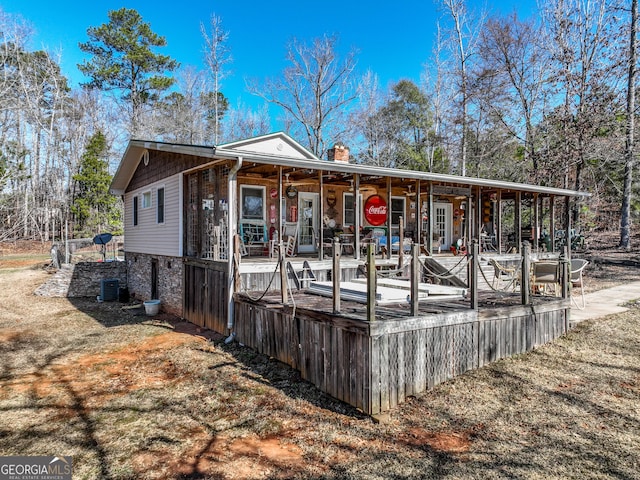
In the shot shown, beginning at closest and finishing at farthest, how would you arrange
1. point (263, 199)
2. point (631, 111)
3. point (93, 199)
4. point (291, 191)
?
1. point (291, 191)
2. point (263, 199)
3. point (631, 111)
4. point (93, 199)

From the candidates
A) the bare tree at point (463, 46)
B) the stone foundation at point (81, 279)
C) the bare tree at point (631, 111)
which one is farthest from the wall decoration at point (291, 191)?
the bare tree at point (631, 111)

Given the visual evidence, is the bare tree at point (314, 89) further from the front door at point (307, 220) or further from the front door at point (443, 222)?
the front door at point (307, 220)

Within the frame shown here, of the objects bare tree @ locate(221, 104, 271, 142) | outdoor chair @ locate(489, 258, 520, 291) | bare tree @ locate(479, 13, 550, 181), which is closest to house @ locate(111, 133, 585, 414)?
outdoor chair @ locate(489, 258, 520, 291)

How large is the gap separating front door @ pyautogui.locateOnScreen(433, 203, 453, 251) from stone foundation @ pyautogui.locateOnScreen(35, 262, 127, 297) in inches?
449

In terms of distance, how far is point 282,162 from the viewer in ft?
24.5

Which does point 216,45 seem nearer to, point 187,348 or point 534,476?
point 187,348

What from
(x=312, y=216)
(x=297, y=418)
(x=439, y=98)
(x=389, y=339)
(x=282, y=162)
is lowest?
(x=297, y=418)

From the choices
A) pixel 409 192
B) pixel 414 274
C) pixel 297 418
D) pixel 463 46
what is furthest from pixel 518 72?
pixel 297 418

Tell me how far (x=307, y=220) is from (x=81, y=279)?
29.2ft

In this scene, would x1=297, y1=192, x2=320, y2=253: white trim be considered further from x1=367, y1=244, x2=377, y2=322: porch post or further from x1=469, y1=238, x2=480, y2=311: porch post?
x1=367, y1=244, x2=377, y2=322: porch post

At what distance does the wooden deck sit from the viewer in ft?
15.8

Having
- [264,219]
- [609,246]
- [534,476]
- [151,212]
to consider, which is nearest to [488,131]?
[609,246]

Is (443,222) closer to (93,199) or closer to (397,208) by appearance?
(397,208)

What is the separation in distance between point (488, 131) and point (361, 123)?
9.02 meters
